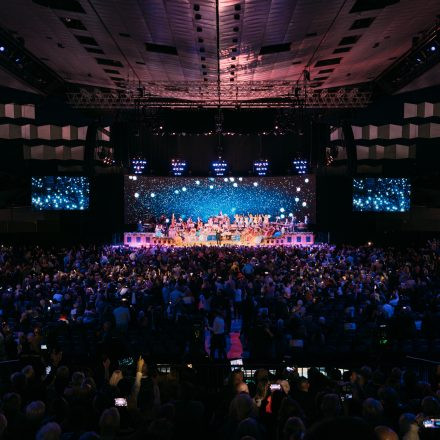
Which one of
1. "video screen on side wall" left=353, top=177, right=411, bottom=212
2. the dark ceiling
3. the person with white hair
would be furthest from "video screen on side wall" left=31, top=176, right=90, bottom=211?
the person with white hair

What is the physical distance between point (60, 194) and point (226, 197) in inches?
404

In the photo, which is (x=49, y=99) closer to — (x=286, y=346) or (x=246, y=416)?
(x=286, y=346)

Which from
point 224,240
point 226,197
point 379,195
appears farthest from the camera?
point 226,197

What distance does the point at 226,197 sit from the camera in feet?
107

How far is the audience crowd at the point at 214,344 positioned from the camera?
15.0 ft

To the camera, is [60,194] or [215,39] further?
[60,194]

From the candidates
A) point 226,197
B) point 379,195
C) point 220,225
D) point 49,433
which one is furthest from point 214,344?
point 226,197

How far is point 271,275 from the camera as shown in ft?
51.2

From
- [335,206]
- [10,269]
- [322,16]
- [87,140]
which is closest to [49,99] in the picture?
[87,140]

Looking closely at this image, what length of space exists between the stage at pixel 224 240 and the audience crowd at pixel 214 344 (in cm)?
753

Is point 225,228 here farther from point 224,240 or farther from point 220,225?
point 224,240

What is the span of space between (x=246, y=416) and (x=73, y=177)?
73.6 feet

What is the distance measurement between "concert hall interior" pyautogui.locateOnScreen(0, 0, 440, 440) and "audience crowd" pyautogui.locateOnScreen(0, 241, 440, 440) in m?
0.03

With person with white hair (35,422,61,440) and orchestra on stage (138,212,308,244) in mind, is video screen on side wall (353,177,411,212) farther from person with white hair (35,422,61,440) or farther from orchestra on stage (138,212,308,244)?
person with white hair (35,422,61,440)
